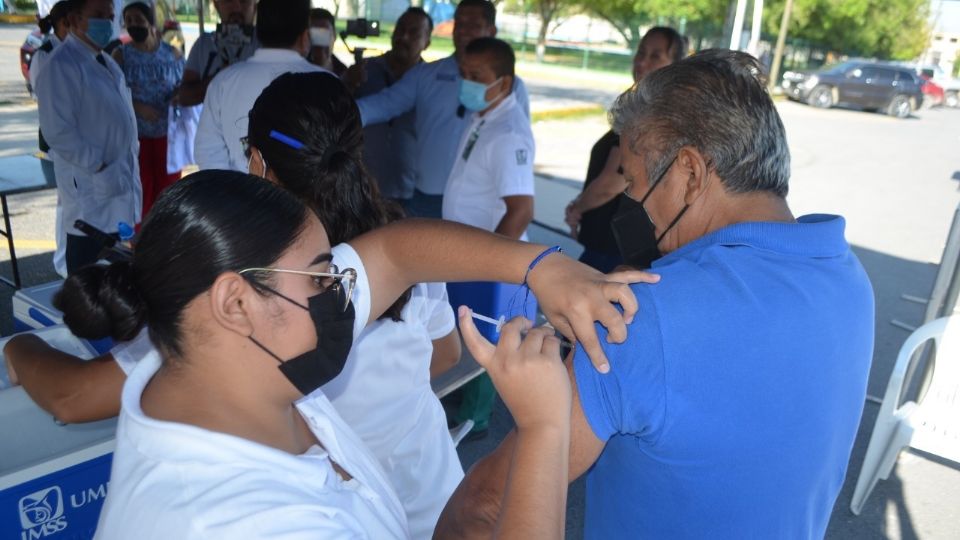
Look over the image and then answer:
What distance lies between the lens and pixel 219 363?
114 centimetres

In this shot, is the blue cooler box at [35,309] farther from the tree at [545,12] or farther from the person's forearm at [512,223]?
the tree at [545,12]

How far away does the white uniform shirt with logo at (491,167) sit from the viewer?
3428mm

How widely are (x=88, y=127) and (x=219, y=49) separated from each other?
130 centimetres

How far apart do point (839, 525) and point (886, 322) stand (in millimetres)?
3155

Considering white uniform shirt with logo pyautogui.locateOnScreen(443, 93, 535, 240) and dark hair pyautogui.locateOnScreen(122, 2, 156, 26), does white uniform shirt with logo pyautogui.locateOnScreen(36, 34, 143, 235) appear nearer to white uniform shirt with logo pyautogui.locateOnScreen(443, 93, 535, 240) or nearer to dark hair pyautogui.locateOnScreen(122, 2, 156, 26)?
dark hair pyautogui.locateOnScreen(122, 2, 156, 26)

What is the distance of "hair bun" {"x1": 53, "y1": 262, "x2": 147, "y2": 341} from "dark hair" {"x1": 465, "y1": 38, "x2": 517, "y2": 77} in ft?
8.79

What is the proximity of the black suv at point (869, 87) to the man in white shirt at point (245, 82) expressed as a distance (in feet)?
74.5

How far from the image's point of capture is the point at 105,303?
1.16 meters

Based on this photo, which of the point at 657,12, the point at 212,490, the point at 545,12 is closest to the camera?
the point at 212,490

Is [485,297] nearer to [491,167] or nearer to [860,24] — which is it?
[491,167]

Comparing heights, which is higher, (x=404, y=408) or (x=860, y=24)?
(x=860, y=24)

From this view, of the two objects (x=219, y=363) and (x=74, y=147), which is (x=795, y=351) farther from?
(x=74, y=147)

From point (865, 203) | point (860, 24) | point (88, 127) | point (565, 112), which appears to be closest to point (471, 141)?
point (88, 127)

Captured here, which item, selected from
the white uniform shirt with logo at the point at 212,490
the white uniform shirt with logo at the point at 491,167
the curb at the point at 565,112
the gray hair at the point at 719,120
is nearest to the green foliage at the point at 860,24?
the curb at the point at 565,112
